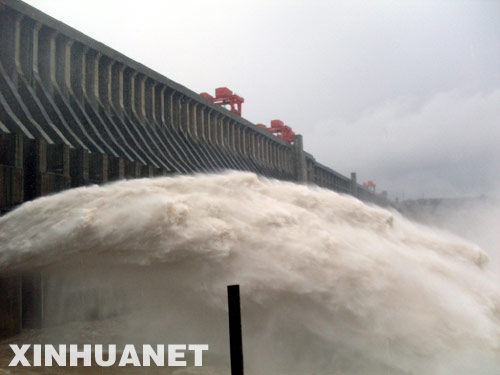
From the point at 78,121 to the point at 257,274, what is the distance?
1323 cm

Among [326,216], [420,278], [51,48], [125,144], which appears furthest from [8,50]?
[420,278]

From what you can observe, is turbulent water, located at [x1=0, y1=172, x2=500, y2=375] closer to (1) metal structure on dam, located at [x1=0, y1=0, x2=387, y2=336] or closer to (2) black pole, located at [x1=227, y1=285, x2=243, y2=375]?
(2) black pole, located at [x1=227, y1=285, x2=243, y2=375]

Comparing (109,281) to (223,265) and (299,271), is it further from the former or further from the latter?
(299,271)

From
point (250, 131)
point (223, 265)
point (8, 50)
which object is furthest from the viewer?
point (250, 131)

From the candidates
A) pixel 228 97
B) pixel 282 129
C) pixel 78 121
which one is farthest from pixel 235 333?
pixel 282 129

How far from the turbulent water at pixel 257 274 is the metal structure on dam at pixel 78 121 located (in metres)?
3.05

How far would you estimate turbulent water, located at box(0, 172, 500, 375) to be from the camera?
665cm

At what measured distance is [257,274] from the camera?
6.93m

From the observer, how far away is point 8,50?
16.5m

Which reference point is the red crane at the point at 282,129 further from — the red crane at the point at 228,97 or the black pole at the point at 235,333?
the black pole at the point at 235,333

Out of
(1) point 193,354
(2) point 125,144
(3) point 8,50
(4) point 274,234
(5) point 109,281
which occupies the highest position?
(3) point 8,50

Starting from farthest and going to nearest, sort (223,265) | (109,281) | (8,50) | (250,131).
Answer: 1. (250,131)
2. (8,50)
3. (109,281)
4. (223,265)

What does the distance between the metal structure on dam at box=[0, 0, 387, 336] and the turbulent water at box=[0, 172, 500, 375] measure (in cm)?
305

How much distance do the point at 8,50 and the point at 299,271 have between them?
14.5m
